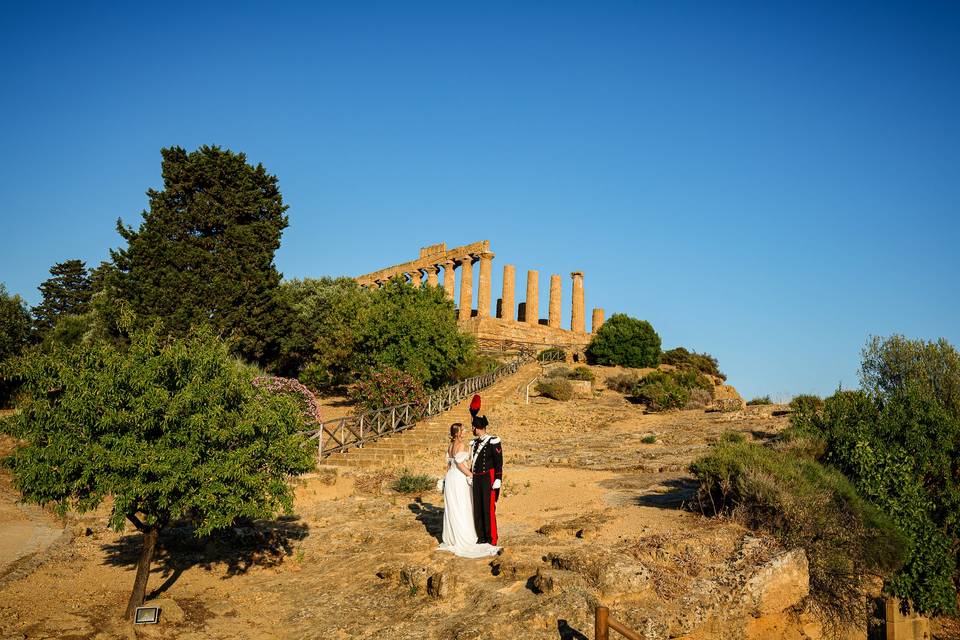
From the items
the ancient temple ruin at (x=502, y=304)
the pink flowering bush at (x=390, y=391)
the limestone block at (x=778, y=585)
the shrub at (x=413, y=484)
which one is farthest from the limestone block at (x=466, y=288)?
the limestone block at (x=778, y=585)

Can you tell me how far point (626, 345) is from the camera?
4825cm

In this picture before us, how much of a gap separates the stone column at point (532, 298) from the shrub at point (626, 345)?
729 centimetres

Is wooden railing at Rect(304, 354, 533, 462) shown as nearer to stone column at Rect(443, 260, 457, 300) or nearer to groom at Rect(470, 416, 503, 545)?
groom at Rect(470, 416, 503, 545)

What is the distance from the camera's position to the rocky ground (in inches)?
342

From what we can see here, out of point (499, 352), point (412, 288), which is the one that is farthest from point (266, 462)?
point (499, 352)

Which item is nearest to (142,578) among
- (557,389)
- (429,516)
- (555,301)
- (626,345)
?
(429,516)

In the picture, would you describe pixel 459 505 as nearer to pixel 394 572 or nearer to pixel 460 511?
pixel 460 511

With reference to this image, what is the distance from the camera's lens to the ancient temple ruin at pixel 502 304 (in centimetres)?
5244

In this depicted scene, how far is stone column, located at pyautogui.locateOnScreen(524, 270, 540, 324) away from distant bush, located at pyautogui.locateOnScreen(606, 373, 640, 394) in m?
15.1

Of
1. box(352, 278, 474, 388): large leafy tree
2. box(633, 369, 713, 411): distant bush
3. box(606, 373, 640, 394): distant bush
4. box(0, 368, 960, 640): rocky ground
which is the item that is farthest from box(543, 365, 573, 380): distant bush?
box(0, 368, 960, 640): rocky ground

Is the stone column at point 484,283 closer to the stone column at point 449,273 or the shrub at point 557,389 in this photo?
the stone column at point 449,273

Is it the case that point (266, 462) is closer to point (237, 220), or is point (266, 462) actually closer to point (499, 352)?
point (237, 220)

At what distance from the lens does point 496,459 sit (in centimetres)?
1070

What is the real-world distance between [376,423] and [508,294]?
32.3 m
